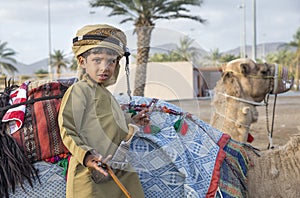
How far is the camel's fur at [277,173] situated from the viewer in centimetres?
286

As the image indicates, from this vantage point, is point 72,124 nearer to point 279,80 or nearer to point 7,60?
point 279,80

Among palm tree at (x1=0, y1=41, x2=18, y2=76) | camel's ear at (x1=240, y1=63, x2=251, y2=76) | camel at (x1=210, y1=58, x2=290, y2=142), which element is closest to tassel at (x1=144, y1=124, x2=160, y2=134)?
camel at (x1=210, y1=58, x2=290, y2=142)

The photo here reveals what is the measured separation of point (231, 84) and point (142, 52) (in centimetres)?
275

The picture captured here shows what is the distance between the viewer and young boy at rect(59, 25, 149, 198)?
234 centimetres

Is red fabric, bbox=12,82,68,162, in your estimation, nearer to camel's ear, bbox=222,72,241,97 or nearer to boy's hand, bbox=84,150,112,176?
boy's hand, bbox=84,150,112,176

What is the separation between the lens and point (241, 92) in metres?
5.25

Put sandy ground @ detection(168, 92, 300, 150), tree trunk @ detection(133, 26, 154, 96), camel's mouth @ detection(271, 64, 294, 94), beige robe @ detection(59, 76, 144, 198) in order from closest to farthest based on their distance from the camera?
beige robe @ detection(59, 76, 144, 198) < tree trunk @ detection(133, 26, 154, 96) < camel's mouth @ detection(271, 64, 294, 94) < sandy ground @ detection(168, 92, 300, 150)

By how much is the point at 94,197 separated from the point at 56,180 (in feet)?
1.41

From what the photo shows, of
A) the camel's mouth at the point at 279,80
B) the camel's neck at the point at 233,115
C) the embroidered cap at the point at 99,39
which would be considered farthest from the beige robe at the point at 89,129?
the camel's mouth at the point at 279,80

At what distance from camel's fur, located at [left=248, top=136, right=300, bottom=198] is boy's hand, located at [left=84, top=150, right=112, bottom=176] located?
1.14 m

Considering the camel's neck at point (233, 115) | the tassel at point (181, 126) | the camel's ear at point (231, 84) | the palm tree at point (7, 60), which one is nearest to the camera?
the tassel at point (181, 126)

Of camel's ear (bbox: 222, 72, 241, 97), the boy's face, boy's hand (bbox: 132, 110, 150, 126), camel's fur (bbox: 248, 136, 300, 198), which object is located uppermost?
the boy's face

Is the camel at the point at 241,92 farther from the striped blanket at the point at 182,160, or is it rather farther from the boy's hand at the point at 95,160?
the boy's hand at the point at 95,160

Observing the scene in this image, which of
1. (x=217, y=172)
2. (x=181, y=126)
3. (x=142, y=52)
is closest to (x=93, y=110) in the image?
(x=142, y=52)
